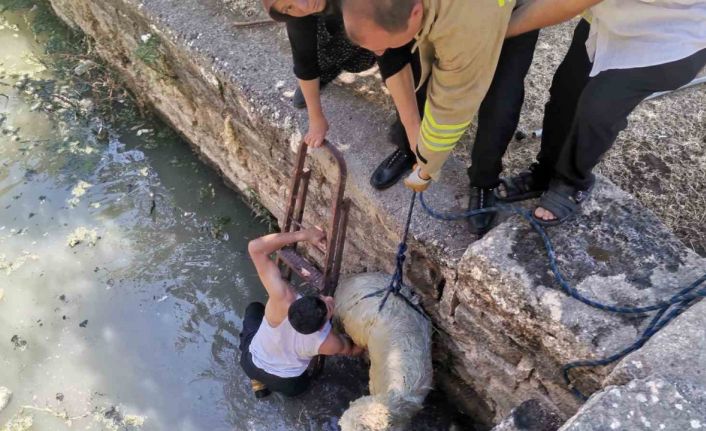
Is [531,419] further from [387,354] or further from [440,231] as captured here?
[440,231]

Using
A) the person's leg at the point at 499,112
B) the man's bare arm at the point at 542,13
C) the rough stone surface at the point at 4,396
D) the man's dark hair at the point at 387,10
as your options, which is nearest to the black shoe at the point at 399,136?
the person's leg at the point at 499,112

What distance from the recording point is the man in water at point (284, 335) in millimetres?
3043

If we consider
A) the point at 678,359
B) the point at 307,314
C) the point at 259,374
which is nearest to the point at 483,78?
the point at 678,359

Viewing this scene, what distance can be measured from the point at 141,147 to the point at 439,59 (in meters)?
3.27

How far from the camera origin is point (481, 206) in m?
2.66

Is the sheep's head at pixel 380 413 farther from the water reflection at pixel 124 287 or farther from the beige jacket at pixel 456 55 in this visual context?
the beige jacket at pixel 456 55

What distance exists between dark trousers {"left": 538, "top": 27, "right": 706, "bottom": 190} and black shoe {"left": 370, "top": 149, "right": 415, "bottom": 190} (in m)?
0.66

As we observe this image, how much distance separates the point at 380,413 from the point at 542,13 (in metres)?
1.66

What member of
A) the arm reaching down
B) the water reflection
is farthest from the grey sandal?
the water reflection

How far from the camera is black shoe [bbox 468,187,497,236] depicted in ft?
8.66

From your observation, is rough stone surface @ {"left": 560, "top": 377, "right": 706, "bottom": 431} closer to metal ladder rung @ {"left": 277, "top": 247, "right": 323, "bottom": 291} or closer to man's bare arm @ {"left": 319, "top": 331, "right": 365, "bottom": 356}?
man's bare arm @ {"left": 319, "top": 331, "right": 365, "bottom": 356}

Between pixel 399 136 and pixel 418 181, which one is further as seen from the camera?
pixel 399 136

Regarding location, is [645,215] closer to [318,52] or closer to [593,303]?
[593,303]

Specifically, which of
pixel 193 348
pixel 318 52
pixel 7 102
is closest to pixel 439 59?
pixel 318 52
